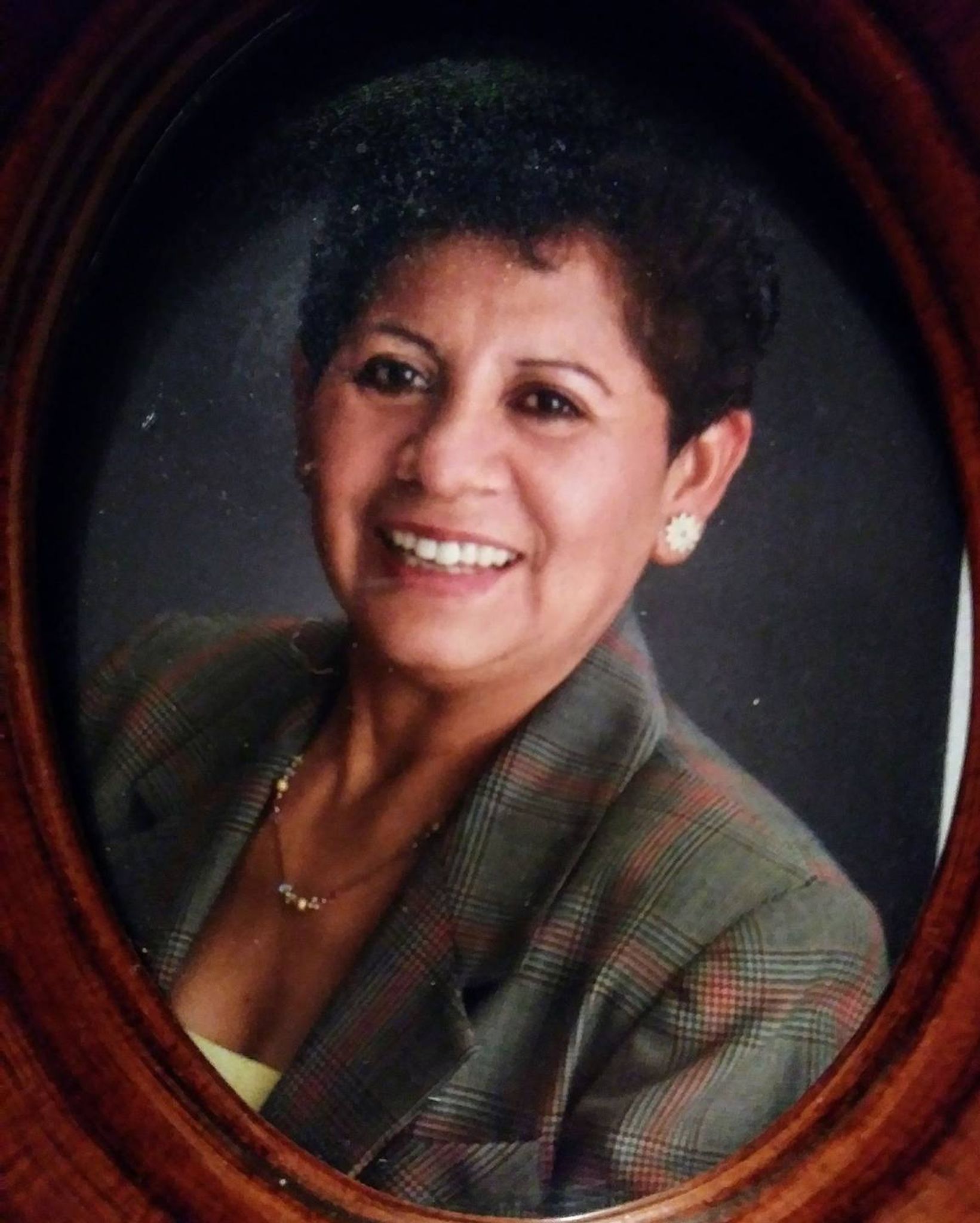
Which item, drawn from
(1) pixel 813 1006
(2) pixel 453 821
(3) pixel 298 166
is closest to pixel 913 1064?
(1) pixel 813 1006

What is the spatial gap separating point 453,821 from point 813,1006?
186mm

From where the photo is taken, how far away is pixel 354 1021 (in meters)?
0.52

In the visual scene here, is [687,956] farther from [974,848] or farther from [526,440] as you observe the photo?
[526,440]

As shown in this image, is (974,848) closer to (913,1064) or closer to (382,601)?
(913,1064)

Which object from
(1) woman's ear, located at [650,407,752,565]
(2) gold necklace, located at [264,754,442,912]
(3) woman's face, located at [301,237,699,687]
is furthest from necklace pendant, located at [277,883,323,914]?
(1) woman's ear, located at [650,407,752,565]

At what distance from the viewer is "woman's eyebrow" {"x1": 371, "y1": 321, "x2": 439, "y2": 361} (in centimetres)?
48

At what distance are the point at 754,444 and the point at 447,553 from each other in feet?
0.48

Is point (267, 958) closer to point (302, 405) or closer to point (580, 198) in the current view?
point (302, 405)

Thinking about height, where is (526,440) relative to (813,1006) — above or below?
above

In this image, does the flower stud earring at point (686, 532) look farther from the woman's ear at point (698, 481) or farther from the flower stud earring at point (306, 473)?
the flower stud earring at point (306, 473)

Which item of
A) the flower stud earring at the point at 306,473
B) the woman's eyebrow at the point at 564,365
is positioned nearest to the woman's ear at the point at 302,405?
the flower stud earring at the point at 306,473

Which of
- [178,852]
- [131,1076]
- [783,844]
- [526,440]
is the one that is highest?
[526,440]

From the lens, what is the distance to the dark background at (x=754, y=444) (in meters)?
0.48

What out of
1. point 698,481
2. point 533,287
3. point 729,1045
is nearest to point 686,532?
point 698,481
